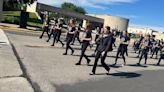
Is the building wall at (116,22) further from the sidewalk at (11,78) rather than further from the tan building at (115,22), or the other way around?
the sidewalk at (11,78)

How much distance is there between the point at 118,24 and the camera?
12612 centimetres

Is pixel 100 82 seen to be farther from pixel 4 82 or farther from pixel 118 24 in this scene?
pixel 118 24

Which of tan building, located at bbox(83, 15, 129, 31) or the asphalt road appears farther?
tan building, located at bbox(83, 15, 129, 31)

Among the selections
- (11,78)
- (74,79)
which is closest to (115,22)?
(74,79)

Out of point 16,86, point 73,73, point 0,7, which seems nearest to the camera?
point 16,86

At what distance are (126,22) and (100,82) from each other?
118 metres

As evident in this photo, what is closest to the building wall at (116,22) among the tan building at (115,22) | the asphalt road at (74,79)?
the tan building at (115,22)

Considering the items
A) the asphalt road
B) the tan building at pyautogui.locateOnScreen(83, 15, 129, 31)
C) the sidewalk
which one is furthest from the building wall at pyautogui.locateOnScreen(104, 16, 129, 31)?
the sidewalk

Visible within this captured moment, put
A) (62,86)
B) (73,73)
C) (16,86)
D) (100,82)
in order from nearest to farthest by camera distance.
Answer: (16,86) → (62,86) → (100,82) → (73,73)

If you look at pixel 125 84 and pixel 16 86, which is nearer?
pixel 16 86

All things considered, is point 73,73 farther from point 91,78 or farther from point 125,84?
point 125,84

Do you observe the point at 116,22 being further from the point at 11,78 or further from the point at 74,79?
the point at 11,78

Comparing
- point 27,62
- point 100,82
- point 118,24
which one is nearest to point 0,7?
point 27,62

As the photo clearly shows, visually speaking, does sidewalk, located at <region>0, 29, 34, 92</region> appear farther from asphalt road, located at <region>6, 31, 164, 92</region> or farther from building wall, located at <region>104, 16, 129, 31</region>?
building wall, located at <region>104, 16, 129, 31</region>
